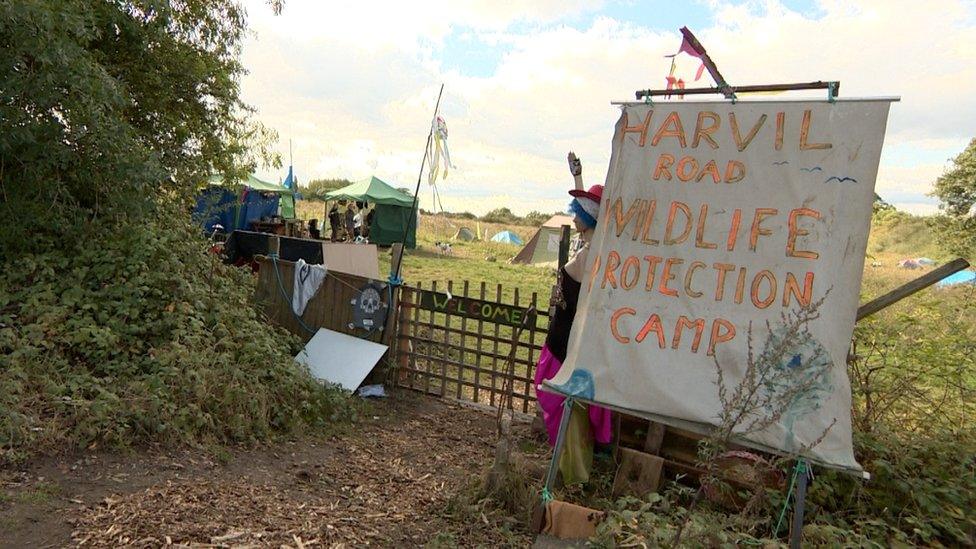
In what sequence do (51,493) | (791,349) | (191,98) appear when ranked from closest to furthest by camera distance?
(791,349) < (51,493) < (191,98)

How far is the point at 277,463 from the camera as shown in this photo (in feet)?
14.4

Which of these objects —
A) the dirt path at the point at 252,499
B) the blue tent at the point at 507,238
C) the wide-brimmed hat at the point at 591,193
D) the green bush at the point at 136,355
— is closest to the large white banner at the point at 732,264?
the wide-brimmed hat at the point at 591,193

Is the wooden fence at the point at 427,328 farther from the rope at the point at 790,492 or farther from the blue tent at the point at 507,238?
the blue tent at the point at 507,238

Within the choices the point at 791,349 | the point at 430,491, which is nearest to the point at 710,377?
the point at 791,349

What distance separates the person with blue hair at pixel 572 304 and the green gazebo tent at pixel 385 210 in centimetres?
1709

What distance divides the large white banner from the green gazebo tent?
18.0 metres

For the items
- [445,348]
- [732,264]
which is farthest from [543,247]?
[732,264]

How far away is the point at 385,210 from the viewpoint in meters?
22.2

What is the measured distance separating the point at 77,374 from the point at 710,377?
4.24 m

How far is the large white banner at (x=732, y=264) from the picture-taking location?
3.06 metres

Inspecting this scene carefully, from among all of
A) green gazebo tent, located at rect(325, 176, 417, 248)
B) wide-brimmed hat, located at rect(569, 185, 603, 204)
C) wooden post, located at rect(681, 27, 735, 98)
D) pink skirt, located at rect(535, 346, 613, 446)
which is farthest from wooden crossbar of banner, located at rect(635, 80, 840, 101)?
green gazebo tent, located at rect(325, 176, 417, 248)

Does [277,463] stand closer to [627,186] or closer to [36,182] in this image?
[627,186]

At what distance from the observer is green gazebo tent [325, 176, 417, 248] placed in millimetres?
21438

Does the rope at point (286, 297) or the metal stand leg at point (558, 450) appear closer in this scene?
the metal stand leg at point (558, 450)
